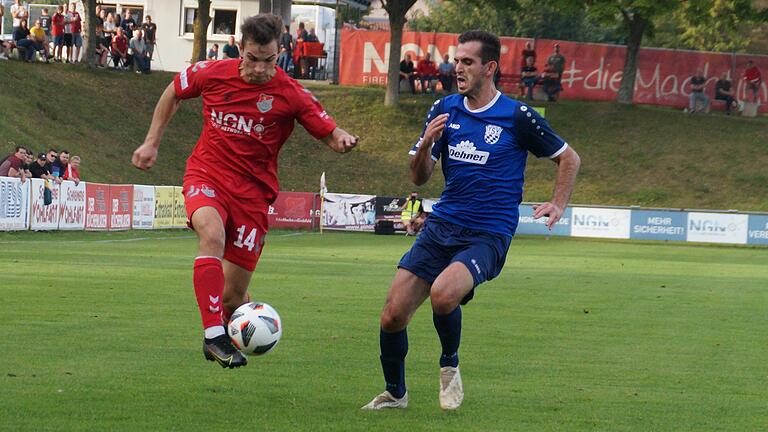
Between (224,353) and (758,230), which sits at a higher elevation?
(224,353)

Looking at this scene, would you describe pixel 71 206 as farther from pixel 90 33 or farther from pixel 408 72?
pixel 408 72

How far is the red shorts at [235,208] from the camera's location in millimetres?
8117

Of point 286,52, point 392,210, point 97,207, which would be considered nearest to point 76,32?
point 286,52

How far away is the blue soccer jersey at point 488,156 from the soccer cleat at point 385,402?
1168 millimetres

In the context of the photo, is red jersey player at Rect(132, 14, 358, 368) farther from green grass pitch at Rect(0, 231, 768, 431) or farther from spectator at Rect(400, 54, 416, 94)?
spectator at Rect(400, 54, 416, 94)

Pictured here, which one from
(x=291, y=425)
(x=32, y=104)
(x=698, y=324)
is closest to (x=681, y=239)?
(x=32, y=104)

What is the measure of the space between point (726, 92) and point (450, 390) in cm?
4805

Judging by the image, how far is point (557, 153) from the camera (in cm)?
810

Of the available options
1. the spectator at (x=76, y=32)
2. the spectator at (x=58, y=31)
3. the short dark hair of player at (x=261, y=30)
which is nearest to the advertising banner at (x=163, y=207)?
the spectator at (x=58, y=31)

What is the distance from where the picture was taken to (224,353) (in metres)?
7.54

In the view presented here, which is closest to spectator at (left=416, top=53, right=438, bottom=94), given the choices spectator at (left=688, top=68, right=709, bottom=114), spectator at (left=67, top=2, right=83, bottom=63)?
spectator at (left=688, top=68, right=709, bottom=114)

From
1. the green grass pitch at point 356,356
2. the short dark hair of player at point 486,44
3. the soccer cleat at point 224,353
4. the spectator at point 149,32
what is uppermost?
the spectator at point 149,32

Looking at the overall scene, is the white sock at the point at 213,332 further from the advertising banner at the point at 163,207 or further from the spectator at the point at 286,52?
the spectator at the point at 286,52

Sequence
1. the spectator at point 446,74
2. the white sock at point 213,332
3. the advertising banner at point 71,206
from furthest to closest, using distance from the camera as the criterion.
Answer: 1. the spectator at point 446,74
2. the advertising banner at point 71,206
3. the white sock at point 213,332
